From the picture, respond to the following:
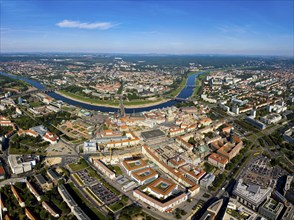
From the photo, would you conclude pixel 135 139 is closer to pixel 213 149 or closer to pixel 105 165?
pixel 105 165

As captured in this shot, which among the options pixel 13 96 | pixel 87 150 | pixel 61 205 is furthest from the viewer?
pixel 13 96

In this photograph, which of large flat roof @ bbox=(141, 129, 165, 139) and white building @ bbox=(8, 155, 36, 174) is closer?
white building @ bbox=(8, 155, 36, 174)

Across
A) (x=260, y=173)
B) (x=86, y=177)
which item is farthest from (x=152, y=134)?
(x=260, y=173)

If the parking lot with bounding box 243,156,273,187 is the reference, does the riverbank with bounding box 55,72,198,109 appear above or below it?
above

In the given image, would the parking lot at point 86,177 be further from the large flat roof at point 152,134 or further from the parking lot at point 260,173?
the parking lot at point 260,173

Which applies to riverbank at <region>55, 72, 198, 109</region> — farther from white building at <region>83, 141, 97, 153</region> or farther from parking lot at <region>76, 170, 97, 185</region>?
parking lot at <region>76, 170, 97, 185</region>

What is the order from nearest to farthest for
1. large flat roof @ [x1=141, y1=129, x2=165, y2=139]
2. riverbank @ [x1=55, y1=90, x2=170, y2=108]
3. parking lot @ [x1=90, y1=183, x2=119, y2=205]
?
parking lot @ [x1=90, y1=183, x2=119, y2=205]
large flat roof @ [x1=141, y1=129, x2=165, y2=139]
riverbank @ [x1=55, y1=90, x2=170, y2=108]

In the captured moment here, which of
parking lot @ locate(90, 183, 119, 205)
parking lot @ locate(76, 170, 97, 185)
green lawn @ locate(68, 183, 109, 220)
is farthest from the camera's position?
parking lot @ locate(76, 170, 97, 185)

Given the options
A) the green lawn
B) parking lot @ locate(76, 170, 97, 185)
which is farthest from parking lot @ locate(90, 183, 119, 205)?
the green lawn

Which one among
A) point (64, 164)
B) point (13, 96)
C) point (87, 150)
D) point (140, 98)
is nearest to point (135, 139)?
point (87, 150)
